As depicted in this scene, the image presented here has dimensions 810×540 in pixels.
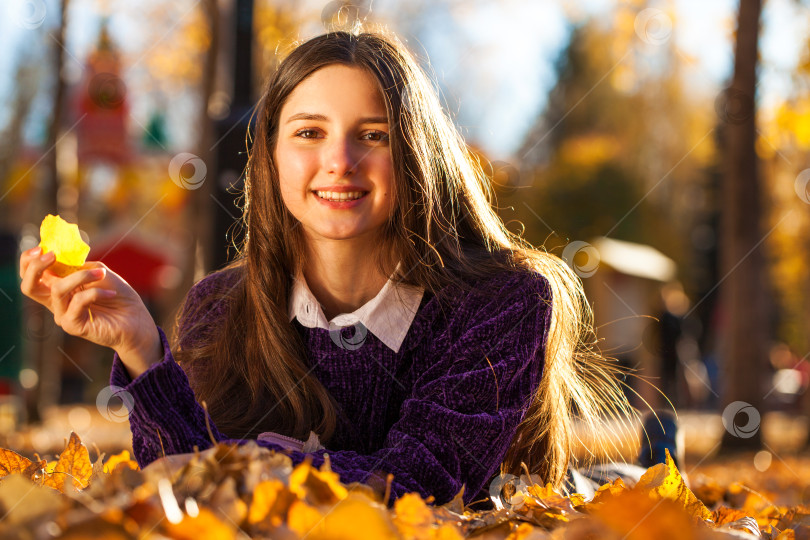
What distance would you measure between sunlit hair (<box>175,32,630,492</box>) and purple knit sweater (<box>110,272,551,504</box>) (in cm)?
6

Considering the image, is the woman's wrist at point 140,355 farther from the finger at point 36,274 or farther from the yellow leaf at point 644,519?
the yellow leaf at point 644,519

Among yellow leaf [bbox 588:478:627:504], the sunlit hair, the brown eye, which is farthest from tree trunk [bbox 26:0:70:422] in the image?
yellow leaf [bbox 588:478:627:504]

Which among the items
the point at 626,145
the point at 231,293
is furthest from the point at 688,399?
the point at 626,145

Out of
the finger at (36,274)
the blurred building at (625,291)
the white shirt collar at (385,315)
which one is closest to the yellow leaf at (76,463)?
the finger at (36,274)

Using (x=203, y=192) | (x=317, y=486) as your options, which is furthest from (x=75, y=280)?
(x=203, y=192)

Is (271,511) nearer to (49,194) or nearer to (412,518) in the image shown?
(412,518)

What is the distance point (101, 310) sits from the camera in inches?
73.7

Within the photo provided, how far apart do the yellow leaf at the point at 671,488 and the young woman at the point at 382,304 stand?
0.42 meters

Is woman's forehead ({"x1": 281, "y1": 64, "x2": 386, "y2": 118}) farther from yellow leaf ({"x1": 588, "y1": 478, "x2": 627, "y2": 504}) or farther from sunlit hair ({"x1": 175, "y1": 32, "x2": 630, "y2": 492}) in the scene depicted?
yellow leaf ({"x1": 588, "y1": 478, "x2": 627, "y2": 504})

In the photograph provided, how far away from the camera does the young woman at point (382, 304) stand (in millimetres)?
2219

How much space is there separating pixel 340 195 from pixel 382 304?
323 millimetres

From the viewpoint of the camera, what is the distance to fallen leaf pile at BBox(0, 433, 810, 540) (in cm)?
112

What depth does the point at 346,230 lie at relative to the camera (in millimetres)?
2355

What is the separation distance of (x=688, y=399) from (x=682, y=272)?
506 inches
